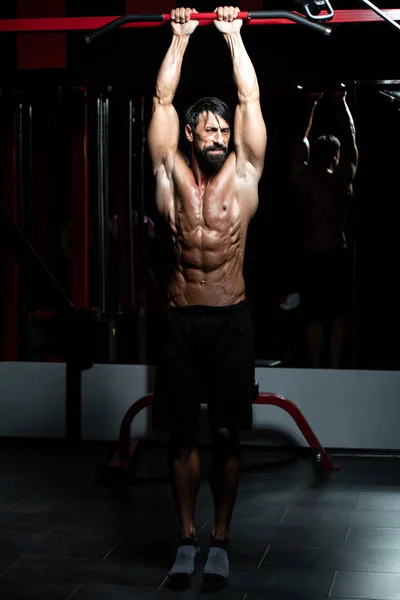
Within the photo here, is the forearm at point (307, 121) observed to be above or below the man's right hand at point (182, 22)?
below

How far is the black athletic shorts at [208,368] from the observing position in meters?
3.44

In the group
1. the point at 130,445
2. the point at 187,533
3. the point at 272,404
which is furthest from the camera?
the point at 130,445

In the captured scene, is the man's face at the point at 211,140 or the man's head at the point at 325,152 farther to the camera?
the man's head at the point at 325,152

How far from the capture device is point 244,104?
11.1 ft

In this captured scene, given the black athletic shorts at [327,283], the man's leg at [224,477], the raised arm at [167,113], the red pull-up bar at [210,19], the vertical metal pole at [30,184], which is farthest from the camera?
the vertical metal pole at [30,184]

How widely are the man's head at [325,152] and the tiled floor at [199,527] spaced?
1473 mm

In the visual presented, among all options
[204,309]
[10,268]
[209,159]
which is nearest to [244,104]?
[209,159]

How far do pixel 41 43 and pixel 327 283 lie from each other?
1.87 m

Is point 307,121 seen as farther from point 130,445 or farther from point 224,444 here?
point 224,444

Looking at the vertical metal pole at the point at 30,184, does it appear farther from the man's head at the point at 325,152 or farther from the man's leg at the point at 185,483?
the man's leg at the point at 185,483

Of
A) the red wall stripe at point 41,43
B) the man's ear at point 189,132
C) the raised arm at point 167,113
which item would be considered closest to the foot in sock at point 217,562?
the raised arm at point 167,113

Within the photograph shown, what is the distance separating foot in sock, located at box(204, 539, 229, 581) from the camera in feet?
10.9

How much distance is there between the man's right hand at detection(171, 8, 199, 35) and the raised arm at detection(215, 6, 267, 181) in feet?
0.29

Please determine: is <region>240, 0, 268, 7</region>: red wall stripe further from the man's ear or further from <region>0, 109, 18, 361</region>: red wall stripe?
the man's ear
